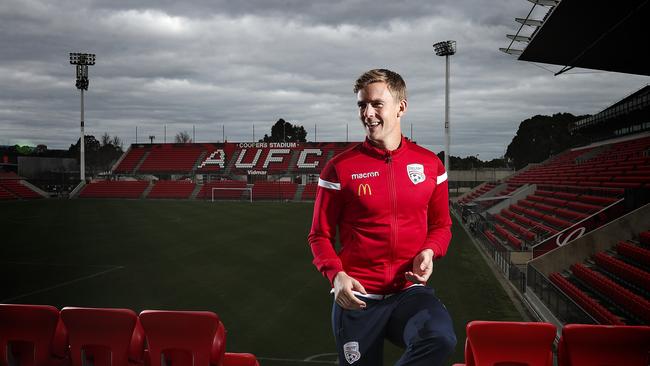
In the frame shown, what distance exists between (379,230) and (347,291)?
1.50 feet

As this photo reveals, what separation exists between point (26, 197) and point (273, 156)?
2926 cm

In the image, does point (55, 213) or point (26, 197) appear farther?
point (26, 197)

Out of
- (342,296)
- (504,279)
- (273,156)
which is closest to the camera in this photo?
(342,296)

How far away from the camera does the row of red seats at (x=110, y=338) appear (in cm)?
323

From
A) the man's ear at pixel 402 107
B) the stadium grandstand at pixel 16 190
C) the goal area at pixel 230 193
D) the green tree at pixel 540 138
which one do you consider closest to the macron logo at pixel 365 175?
the man's ear at pixel 402 107

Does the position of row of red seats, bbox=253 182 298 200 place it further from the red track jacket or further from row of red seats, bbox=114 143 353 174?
the red track jacket

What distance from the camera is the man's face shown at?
2.96 m

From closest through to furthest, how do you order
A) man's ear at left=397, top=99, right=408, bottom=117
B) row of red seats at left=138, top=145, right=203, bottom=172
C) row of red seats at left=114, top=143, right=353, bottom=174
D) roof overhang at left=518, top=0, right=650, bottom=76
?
man's ear at left=397, top=99, right=408, bottom=117 < roof overhang at left=518, top=0, right=650, bottom=76 < row of red seats at left=114, top=143, right=353, bottom=174 < row of red seats at left=138, top=145, right=203, bottom=172

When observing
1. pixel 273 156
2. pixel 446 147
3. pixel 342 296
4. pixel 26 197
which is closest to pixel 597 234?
pixel 342 296

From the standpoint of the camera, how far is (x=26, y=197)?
52.1 m

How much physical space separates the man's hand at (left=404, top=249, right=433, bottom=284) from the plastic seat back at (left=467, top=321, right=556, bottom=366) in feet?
Answer: 1.80

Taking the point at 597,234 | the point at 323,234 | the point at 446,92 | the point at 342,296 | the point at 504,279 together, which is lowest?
the point at 504,279

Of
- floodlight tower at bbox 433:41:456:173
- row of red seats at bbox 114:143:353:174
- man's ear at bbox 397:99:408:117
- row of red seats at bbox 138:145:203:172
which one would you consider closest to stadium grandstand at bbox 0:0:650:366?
man's ear at bbox 397:99:408:117

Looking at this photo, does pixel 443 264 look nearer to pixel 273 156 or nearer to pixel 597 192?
pixel 597 192
